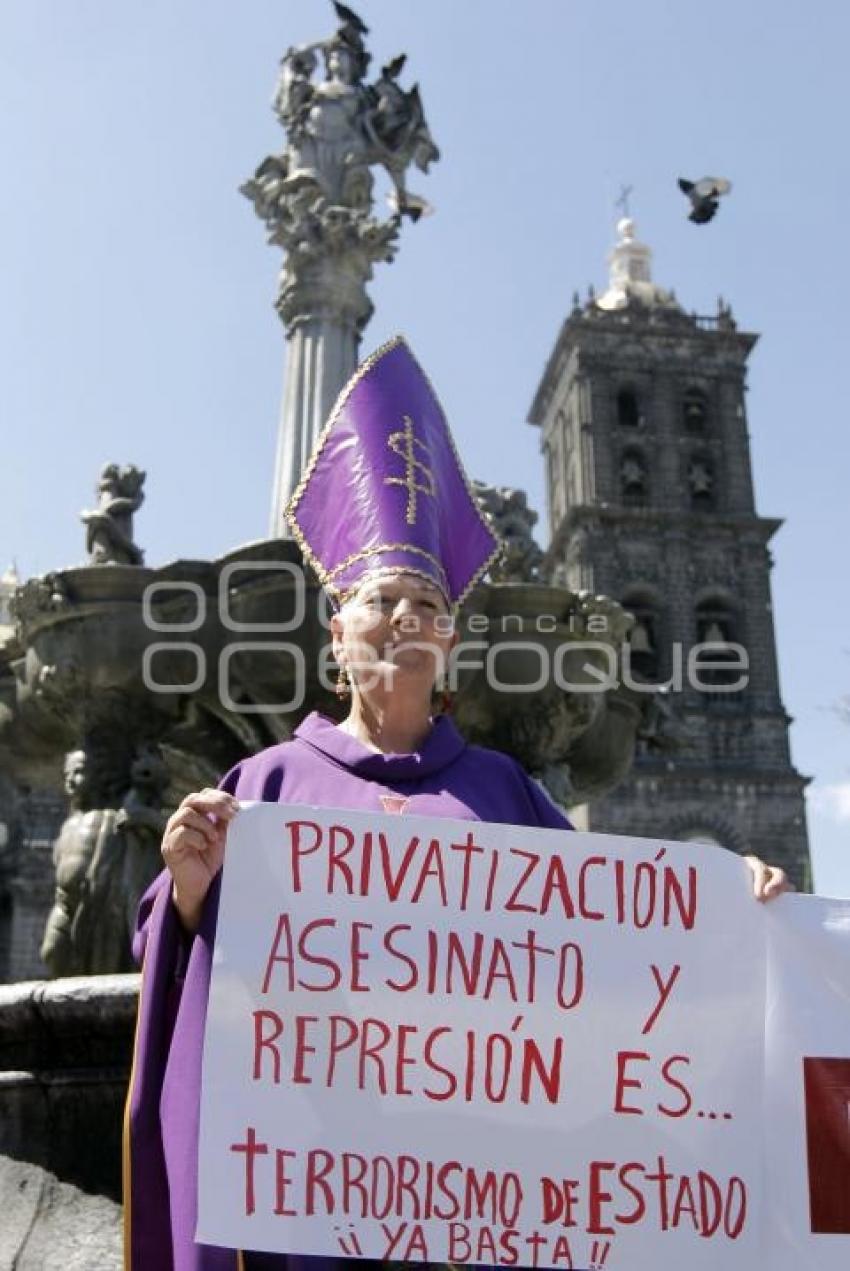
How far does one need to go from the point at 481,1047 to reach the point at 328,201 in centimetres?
696

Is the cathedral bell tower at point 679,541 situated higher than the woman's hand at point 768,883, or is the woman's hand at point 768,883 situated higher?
the cathedral bell tower at point 679,541

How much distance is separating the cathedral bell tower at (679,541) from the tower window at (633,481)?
0.16ft

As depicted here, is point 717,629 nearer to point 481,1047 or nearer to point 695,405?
point 695,405

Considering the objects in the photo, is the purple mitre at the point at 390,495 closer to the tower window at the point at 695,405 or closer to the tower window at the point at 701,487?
the tower window at the point at 701,487

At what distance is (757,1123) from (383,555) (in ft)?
3.90

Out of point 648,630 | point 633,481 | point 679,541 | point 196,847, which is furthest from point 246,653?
point 633,481

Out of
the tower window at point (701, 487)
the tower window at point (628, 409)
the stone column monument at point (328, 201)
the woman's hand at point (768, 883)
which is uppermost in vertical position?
the tower window at point (628, 409)

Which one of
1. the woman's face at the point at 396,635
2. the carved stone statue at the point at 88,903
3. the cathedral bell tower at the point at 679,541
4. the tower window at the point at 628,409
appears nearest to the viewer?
the woman's face at the point at 396,635

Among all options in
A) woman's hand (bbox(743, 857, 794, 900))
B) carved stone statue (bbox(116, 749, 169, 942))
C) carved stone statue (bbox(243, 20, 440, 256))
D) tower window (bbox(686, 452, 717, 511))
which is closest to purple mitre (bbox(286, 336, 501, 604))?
woman's hand (bbox(743, 857, 794, 900))

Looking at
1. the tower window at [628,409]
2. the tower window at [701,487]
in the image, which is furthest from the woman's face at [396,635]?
the tower window at [628,409]

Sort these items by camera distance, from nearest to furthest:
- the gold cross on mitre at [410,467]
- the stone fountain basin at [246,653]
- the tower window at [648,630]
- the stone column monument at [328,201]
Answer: the gold cross on mitre at [410,467]
the stone fountain basin at [246,653]
the stone column monument at [328,201]
the tower window at [648,630]

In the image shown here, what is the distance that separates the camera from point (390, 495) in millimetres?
2840

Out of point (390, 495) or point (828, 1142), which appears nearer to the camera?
point (828, 1142)

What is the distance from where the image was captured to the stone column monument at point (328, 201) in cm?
807
